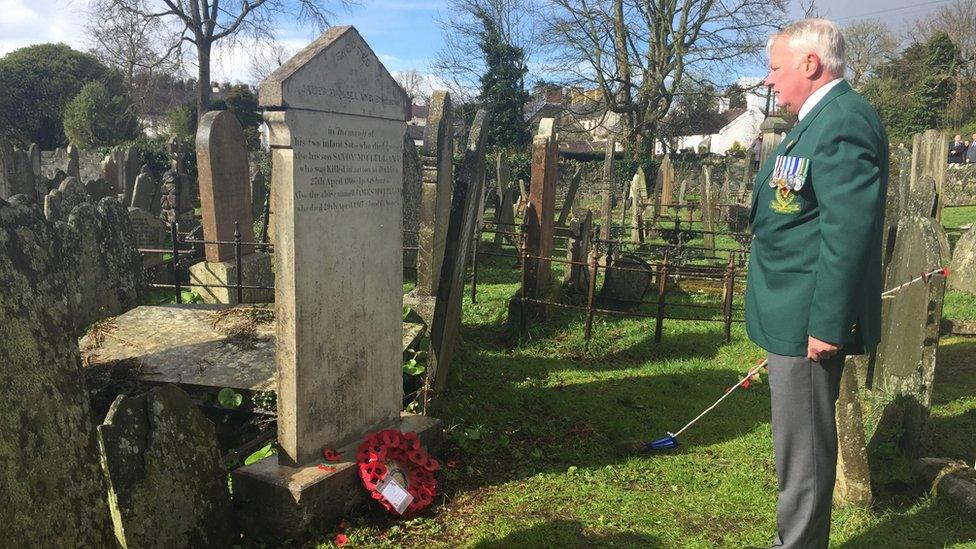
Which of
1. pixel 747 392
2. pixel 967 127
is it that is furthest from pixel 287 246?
pixel 967 127

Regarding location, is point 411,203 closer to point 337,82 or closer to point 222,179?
point 222,179

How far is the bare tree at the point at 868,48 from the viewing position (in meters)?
37.6

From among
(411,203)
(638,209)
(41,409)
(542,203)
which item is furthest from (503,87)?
(41,409)

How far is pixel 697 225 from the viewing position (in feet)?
59.8

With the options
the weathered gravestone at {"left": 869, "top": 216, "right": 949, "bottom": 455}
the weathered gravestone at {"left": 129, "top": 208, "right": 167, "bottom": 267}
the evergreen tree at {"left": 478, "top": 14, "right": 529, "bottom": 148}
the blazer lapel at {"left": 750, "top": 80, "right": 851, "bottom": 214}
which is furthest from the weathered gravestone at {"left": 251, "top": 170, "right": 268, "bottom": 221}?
the evergreen tree at {"left": 478, "top": 14, "right": 529, "bottom": 148}

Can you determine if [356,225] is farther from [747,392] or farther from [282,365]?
[747,392]

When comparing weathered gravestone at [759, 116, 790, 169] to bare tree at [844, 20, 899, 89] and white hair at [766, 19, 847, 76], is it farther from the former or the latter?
bare tree at [844, 20, 899, 89]

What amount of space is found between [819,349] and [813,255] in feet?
1.20

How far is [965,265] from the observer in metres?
8.75

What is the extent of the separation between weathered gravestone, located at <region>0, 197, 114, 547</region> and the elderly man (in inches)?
103

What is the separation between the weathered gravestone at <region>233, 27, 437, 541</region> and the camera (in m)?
3.24

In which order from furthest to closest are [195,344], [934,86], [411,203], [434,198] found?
[934,86]
[411,203]
[434,198]
[195,344]

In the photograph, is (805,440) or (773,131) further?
(773,131)

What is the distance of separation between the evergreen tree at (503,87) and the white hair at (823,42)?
3258 cm
